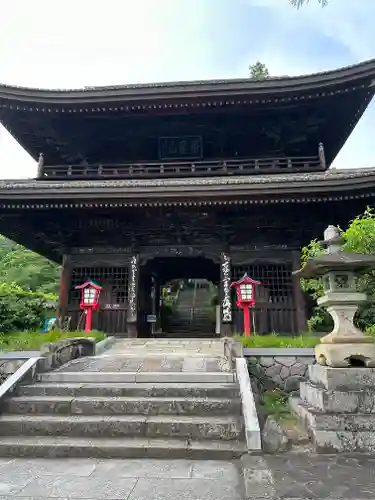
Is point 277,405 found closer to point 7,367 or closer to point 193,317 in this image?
point 7,367

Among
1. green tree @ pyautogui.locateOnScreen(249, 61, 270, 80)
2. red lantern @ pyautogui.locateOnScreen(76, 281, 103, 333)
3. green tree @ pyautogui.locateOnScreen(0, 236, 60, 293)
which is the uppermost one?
green tree @ pyautogui.locateOnScreen(249, 61, 270, 80)

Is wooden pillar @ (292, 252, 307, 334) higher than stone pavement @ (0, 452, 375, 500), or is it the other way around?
wooden pillar @ (292, 252, 307, 334)

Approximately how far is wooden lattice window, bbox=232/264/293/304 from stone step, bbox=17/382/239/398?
18.4 ft

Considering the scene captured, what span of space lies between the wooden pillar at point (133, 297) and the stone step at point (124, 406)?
5.41m

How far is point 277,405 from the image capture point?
6.04 m

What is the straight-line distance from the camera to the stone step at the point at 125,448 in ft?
13.8

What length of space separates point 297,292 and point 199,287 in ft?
69.2

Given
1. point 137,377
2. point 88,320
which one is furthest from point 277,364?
point 88,320

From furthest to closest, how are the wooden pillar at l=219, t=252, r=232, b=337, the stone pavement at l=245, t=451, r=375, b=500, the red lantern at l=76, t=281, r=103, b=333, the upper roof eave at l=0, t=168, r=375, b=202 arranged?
1. the wooden pillar at l=219, t=252, r=232, b=337
2. the red lantern at l=76, t=281, r=103, b=333
3. the upper roof eave at l=0, t=168, r=375, b=202
4. the stone pavement at l=245, t=451, r=375, b=500

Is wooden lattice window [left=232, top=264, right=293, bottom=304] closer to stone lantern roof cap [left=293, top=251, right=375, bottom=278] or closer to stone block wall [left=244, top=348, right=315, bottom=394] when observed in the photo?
stone block wall [left=244, top=348, right=315, bottom=394]

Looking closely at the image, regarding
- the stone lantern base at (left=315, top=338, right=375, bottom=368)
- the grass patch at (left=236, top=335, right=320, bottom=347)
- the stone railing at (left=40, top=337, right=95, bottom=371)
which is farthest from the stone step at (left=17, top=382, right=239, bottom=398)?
the grass patch at (left=236, top=335, right=320, bottom=347)

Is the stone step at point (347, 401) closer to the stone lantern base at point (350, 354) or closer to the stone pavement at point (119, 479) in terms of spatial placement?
the stone lantern base at point (350, 354)

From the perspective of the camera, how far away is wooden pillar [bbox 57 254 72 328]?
1101 cm

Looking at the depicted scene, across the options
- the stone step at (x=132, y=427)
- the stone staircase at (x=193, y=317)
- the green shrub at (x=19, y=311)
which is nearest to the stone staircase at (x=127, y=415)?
the stone step at (x=132, y=427)
